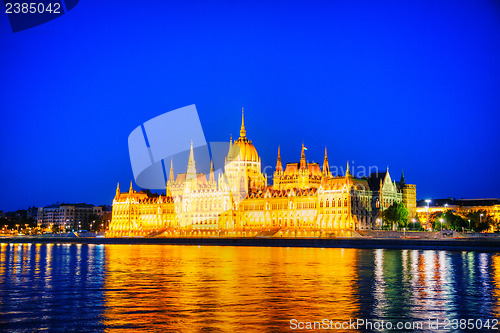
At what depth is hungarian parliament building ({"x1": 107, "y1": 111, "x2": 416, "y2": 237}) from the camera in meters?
128

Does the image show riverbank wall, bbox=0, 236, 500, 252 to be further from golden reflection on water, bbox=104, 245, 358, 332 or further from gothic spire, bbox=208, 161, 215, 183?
golden reflection on water, bbox=104, 245, 358, 332

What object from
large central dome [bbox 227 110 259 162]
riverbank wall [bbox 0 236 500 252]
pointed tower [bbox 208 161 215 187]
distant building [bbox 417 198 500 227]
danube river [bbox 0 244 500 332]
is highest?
large central dome [bbox 227 110 259 162]

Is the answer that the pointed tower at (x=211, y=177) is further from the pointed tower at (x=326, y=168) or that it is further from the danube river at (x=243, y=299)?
the danube river at (x=243, y=299)

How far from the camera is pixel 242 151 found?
15762 cm

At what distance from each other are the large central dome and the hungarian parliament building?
271 mm

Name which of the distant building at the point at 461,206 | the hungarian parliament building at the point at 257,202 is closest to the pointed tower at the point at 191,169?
the hungarian parliament building at the point at 257,202

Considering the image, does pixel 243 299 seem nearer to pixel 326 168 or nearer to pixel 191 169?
pixel 326 168

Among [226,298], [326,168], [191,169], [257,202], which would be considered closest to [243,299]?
[226,298]

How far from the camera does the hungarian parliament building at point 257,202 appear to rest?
128m

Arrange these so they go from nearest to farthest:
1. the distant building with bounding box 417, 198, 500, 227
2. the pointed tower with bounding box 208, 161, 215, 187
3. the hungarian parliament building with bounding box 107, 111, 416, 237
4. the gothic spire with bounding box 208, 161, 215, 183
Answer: the hungarian parliament building with bounding box 107, 111, 416, 237 → the pointed tower with bounding box 208, 161, 215, 187 → the gothic spire with bounding box 208, 161, 215, 183 → the distant building with bounding box 417, 198, 500, 227

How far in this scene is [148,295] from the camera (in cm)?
3000

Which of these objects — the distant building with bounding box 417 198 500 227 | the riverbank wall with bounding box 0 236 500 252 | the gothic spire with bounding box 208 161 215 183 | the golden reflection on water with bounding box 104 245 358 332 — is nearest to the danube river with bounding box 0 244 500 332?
the golden reflection on water with bounding box 104 245 358 332

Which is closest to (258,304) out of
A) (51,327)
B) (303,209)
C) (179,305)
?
(179,305)

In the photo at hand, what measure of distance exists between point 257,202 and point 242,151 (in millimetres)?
17940
